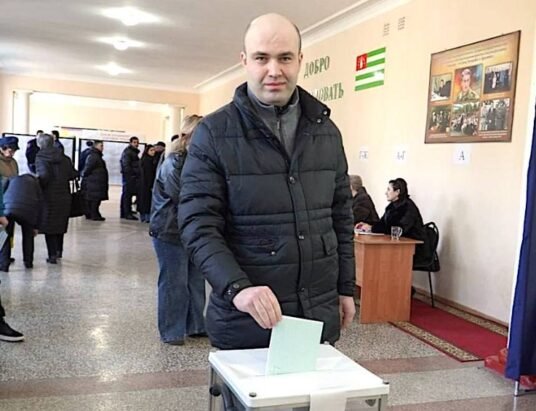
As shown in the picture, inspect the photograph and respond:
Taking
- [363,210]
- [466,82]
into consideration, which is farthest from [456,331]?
[466,82]

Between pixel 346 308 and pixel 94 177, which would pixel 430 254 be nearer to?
pixel 346 308

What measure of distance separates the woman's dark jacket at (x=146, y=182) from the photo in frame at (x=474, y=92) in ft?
20.1

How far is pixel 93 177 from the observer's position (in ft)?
33.2

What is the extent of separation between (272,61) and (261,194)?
33cm

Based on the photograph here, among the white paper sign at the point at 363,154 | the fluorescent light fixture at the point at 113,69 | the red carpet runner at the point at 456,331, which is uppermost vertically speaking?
the fluorescent light fixture at the point at 113,69

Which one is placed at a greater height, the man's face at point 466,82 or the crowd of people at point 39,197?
the man's face at point 466,82

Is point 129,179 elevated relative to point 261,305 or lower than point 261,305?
lower

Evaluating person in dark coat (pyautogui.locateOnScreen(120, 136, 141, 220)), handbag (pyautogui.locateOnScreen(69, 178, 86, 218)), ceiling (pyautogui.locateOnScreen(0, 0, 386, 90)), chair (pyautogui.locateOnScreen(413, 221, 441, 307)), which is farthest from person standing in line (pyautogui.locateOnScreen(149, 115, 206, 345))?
person in dark coat (pyautogui.locateOnScreen(120, 136, 141, 220))

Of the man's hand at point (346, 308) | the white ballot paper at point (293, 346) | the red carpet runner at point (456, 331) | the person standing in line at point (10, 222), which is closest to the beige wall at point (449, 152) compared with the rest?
the red carpet runner at point (456, 331)

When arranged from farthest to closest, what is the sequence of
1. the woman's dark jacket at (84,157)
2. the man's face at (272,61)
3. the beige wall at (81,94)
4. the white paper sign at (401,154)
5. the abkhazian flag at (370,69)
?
1. the beige wall at (81,94)
2. the woman's dark jacket at (84,157)
3. the abkhazian flag at (370,69)
4. the white paper sign at (401,154)
5. the man's face at (272,61)

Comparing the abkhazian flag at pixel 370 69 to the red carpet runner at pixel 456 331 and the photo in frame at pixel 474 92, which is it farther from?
the red carpet runner at pixel 456 331

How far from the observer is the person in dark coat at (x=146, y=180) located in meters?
10.3

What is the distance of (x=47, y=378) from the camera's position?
10.2 feet

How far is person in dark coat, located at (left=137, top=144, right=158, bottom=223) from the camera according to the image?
33.9 ft
